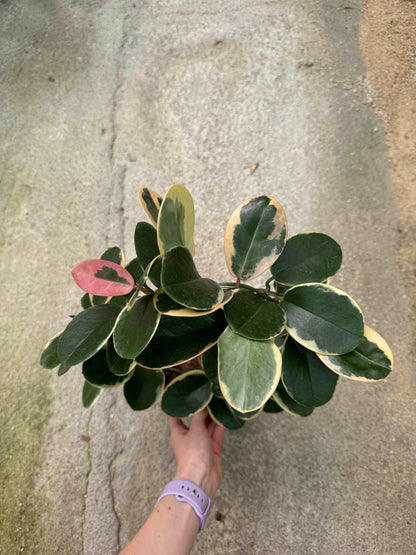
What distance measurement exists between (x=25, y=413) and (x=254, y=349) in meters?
0.98

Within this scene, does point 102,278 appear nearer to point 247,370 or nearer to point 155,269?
point 155,269

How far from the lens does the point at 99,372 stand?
737 millimetres

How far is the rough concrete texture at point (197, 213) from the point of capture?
113cm

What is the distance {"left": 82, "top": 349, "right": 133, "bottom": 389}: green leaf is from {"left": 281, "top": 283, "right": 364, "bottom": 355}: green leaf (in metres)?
0.34

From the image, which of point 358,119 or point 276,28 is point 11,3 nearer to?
point 276,28

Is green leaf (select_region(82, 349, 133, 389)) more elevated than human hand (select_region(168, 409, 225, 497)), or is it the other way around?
green leaf (select_region(82, 349, 133, 389))

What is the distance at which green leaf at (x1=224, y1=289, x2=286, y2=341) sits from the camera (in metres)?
0.60

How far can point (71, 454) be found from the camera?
4.04ft

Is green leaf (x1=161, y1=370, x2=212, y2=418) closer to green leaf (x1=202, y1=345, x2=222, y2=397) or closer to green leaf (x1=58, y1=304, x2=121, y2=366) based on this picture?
green leaf (x1=202, y1=345, x2=222, y2=397)

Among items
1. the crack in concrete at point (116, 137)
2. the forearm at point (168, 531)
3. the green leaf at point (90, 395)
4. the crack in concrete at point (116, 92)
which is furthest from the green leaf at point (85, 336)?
the crack in concrete at point (116, 92)

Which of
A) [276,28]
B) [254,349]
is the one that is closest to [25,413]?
[254,349]

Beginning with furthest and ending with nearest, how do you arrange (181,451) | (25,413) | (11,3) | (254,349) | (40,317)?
(11,3), (40,317), (25,413), (181,451), (254,349)

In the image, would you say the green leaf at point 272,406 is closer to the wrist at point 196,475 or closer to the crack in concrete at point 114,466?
the wrist at point 196,475

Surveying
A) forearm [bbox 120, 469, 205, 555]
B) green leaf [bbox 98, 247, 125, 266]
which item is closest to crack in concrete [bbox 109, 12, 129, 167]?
green leaf [bbox 98, 247, 125, 266]
